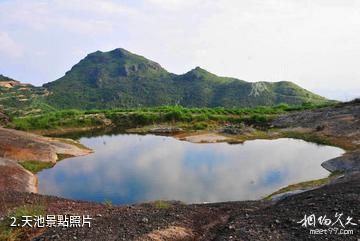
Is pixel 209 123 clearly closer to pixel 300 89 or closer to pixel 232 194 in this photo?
pixel 232 194

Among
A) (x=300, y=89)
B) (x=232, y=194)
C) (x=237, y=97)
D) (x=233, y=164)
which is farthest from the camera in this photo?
(x=300, y=89)

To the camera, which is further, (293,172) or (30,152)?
(30,152)

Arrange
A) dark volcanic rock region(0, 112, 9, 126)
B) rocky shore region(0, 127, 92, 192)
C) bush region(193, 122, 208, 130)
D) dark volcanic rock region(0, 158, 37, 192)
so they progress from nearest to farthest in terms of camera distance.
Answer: dark volcanic rock region(0, 158, 37, 192)
rocky shore region(0, 127, 92, 192)
bush region(193, 122, 208, 130)
dark volcanic rock region(0, 112, 9, 126)

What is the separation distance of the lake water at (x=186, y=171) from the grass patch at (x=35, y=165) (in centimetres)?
94

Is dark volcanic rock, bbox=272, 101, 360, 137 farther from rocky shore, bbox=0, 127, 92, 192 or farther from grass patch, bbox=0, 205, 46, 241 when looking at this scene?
grass patch, bbox=0, 205, 46, 241

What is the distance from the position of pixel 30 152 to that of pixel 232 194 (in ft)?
83.1


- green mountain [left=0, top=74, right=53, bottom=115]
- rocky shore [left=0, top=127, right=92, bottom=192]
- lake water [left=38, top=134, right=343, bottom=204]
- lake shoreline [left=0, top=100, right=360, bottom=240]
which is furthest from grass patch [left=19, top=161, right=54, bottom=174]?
green mountain [left=0, top=74, right=53, bottom=115]

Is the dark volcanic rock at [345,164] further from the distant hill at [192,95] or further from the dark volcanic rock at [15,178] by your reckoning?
the distant hill at [192,95]

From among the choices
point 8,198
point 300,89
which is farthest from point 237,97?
point 8,198

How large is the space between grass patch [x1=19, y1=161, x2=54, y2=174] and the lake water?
3.07 ft

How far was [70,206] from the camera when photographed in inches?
920

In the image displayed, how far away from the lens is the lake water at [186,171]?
34.8 m

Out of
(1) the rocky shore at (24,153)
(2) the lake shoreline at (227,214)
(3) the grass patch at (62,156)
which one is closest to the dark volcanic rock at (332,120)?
(1) the rocky shore at (24,153)

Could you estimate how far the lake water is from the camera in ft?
114
